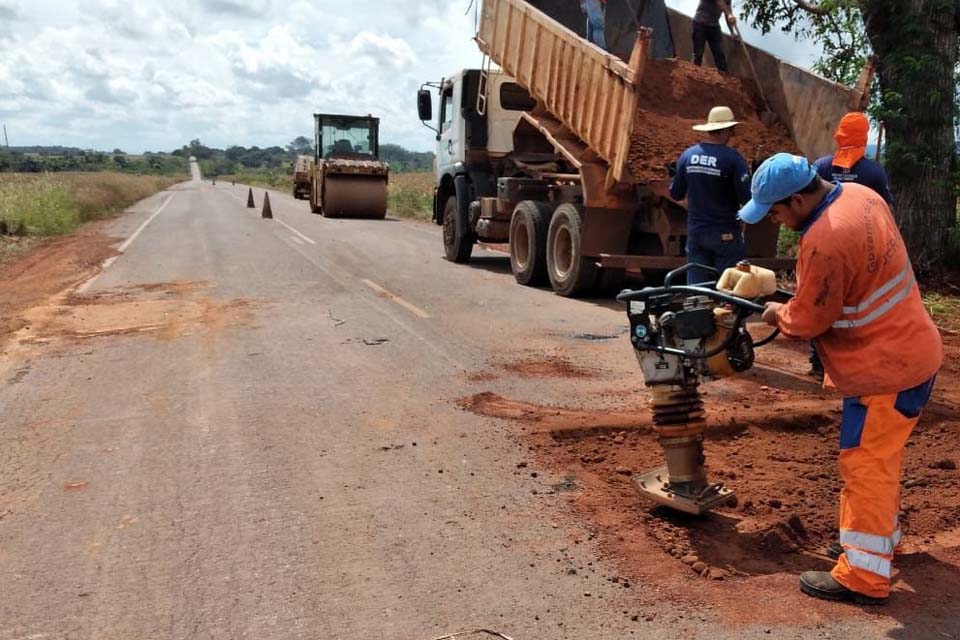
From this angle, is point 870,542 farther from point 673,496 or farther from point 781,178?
point 781,178

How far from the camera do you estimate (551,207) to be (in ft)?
35.4

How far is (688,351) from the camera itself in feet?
11.7

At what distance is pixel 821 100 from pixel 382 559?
729 cm

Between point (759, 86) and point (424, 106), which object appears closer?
point (759, 86)

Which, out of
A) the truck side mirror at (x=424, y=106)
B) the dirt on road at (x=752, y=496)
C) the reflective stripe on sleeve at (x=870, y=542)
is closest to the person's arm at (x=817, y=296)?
the reflective stripe on sleeve at (x=870, y=542)

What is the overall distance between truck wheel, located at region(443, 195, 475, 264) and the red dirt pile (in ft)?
14.5

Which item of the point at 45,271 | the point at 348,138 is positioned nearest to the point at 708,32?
the point at 45,271

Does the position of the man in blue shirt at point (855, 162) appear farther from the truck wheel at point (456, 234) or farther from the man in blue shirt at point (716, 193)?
the truck wheel at point (456, 234)

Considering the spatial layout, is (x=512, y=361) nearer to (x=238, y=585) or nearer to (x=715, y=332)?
(x=715, y=332)

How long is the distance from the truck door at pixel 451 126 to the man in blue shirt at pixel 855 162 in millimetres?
Result: 7738

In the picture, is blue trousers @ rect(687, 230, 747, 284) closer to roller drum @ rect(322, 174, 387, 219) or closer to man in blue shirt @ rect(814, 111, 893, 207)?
man in blue shirt @ rect(814, 111, 893, 207)

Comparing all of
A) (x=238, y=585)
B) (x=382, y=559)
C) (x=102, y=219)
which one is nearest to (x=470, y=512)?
(x=382, y=559)

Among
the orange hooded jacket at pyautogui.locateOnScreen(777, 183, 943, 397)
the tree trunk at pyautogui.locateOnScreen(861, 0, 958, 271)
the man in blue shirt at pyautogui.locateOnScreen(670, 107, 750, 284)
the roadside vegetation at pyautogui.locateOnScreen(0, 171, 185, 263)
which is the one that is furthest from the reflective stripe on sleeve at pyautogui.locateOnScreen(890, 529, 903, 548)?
the roadside vegetation at pyautogui.locateOnScreen(0, 171, 185, 263)

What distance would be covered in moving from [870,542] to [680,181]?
12.3 feet
